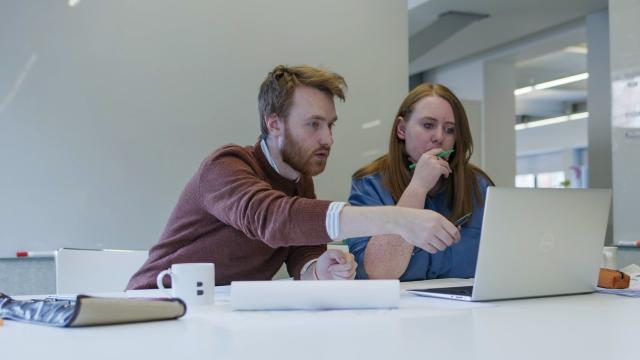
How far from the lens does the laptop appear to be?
1459mm

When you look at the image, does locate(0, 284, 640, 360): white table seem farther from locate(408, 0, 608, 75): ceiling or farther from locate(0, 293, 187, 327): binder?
locate(408, 0, 608, 75): ceiling

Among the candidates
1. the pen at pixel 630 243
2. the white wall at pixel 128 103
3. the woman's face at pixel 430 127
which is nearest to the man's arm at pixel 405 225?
the woman's face at pixel 430 127

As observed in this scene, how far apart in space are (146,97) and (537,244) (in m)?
2.17

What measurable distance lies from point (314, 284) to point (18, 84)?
213 cm

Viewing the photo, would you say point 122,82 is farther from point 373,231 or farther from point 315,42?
point 373,231

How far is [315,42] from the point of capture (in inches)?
144

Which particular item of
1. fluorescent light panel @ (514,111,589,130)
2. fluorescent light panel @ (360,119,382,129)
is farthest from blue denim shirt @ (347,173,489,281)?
fluorescent light panel @ (514,111,589,130)

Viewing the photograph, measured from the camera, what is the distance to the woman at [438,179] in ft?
7.55

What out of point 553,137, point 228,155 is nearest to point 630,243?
point 228,155

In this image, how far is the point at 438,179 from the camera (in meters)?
2.33

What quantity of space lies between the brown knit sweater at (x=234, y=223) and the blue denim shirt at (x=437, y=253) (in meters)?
0.22

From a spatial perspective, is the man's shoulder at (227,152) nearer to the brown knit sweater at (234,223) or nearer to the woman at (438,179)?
the brown knit sweater at (234,223)

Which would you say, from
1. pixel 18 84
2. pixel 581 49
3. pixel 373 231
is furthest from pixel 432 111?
pixel 581 49

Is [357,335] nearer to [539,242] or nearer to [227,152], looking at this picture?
[539,242]
